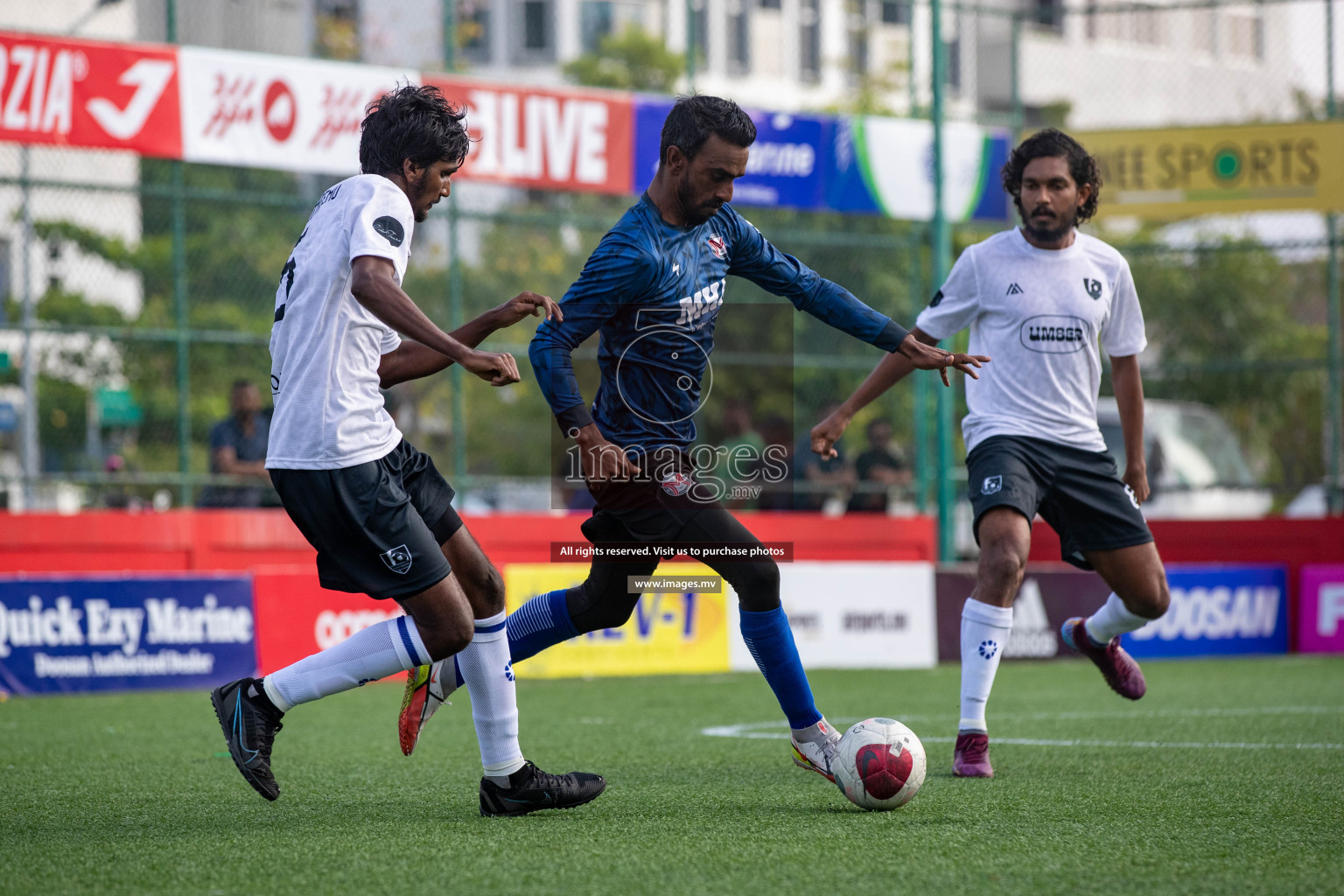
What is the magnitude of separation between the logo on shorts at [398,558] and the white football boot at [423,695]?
628 mm

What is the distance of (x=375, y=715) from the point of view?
8.24 m

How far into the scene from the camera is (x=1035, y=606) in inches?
462

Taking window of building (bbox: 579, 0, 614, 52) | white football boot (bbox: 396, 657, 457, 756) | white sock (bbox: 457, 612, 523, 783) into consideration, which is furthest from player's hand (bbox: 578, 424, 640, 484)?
window of building (bbox: 579, 0, 614, 52)

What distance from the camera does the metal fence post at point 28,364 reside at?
1113 centimetres

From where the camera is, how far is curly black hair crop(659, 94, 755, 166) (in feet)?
16.0

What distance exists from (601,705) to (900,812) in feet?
13.8

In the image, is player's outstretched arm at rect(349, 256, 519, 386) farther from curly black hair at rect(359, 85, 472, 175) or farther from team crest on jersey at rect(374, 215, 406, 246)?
curly black hair at rect(359, 85, 472, 175)

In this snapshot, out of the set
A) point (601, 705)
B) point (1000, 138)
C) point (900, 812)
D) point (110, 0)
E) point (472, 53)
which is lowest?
point (601, 705)

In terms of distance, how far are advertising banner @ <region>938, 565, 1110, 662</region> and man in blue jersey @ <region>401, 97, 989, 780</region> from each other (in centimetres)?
672

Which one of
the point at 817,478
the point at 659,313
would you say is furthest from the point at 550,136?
the point at 659,313

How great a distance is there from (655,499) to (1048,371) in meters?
1.85

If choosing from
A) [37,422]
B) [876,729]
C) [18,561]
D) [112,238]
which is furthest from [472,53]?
[876,729]

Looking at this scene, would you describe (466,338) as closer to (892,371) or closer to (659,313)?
(659,313)

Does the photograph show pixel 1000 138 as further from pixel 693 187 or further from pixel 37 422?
pixel 693 187
